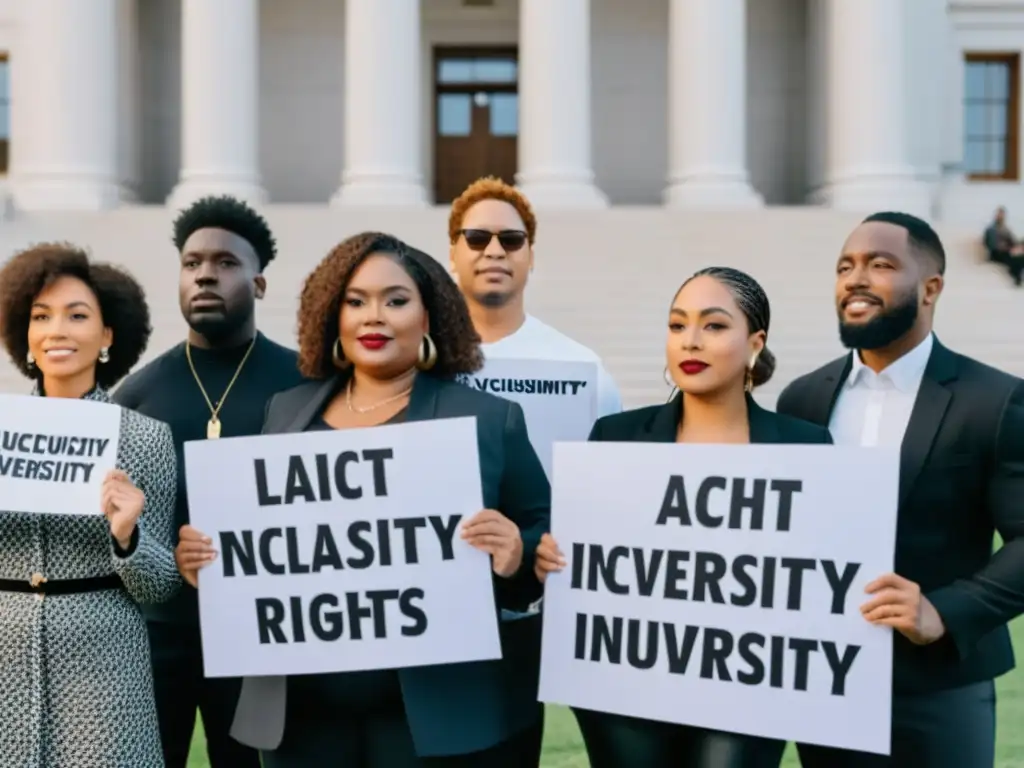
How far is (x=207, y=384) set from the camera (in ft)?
15.8

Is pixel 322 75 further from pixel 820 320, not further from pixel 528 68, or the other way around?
pixel 820 320

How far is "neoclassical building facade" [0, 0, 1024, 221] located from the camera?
990 inches

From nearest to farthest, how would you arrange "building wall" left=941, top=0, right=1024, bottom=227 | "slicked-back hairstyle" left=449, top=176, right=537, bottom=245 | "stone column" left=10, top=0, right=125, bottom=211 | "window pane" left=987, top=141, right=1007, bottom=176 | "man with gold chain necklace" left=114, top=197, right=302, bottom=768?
"man with gold chain necklace" left=114, top=197, right=302, bottom=768 < "slicked-back hairstyle" left=449, top=176, right=537, bottom=245 < "stone column" left=10, top=0, right=125, bottom=211 < "building wall" left=941, top=0, right=1024, bottom=227 < "window pane" left=987, top=141, right=1007, bottom=176

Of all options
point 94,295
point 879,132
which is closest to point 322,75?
point 879,132

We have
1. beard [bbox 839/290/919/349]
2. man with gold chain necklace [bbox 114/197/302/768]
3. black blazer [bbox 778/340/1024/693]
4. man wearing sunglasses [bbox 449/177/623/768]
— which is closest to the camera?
black blazer [bbox 778/340/1024/693]

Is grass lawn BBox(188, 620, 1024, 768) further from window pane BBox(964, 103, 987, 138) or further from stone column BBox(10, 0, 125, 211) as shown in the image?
window pane BBox(964, 103, 987, 138)

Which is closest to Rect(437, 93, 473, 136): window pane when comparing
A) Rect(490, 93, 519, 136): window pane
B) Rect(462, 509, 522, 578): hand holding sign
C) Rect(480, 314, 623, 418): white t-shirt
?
Rect(490, 93, 519, 136): window pane

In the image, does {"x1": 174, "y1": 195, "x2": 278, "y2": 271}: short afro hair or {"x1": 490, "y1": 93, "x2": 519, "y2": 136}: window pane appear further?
{"x1": 490, "y1": 93, "x2": 519, "y2": 136}: window pane

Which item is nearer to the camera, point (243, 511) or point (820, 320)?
point (243, 511)

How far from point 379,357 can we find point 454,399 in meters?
0.27

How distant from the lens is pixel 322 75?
31.4 meters

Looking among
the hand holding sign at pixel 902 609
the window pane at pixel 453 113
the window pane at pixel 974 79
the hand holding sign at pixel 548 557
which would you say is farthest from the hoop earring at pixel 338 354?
the window pane at pixel 974 79

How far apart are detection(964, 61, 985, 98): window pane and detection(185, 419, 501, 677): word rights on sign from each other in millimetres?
30668

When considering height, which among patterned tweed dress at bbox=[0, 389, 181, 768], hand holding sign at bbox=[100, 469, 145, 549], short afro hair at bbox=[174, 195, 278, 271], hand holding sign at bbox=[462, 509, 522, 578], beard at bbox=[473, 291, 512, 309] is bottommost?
patterned tweed dress at bbox=[0, 389, 181, 768]
